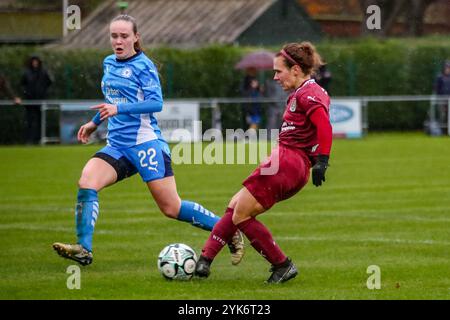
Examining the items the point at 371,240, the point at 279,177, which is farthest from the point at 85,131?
the point at 371,240

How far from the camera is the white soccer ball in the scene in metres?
9.16

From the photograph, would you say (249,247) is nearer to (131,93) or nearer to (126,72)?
(131,93)

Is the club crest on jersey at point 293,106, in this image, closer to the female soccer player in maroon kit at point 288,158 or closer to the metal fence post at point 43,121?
the female soccer player in maroon kit at point 288,158

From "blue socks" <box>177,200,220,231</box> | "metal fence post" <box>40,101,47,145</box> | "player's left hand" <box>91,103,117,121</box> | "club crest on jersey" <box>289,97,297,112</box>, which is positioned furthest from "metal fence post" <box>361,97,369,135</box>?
"club crest on jersey" <box>289,97,297,112</box>

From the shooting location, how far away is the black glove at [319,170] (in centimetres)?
848

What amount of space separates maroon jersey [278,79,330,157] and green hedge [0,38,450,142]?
2347 centimetres

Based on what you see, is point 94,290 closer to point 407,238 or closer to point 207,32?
point 407,238

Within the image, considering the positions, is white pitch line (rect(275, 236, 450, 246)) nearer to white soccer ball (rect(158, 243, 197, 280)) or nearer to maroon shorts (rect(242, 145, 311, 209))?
white soccer ball (rect(158, 243, 197, 280))

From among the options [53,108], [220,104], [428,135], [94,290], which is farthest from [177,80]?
[94,290]

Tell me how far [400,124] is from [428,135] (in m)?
1.66

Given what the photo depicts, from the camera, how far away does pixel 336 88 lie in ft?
112

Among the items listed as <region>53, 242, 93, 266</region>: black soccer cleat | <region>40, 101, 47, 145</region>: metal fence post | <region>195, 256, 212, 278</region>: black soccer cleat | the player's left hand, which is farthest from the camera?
<region>40, 101, 47, 145</region>: metal fence post

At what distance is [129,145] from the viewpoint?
989 centimetres

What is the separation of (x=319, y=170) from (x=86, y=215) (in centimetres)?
222
